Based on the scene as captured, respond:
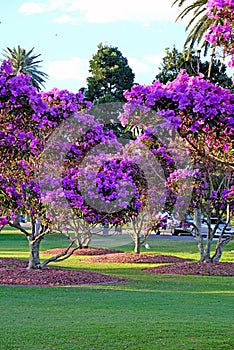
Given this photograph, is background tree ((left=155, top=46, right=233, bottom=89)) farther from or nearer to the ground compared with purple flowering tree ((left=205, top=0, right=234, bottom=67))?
farther from the ground

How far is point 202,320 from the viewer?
443 inches

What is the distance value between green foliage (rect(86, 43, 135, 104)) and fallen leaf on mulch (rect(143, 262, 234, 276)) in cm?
2627

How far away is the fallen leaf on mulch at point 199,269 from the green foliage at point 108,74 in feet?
86.2

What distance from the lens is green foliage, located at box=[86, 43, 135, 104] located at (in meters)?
48.7

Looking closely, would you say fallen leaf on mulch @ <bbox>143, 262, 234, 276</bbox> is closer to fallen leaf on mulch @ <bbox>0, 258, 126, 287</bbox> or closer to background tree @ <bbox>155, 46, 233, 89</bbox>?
fallen leaf on mulch @ <bbox>0, 258, 126, 287</bbox>

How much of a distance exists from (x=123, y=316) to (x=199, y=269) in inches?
445

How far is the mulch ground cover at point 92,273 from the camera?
1856 centimetres

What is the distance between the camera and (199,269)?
22.7 metres

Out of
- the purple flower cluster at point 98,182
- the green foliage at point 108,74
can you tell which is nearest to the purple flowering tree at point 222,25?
A: the purple flower cluster at point 98,182

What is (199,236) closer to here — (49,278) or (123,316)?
(49,278)

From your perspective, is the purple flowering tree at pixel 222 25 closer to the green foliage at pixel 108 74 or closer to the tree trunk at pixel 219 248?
the tree trunk at pixel 219 248

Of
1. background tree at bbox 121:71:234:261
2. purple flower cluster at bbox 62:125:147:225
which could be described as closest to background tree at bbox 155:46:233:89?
purple flower cluster at bbox 62:125:147:225

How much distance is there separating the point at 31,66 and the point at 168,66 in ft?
80.1

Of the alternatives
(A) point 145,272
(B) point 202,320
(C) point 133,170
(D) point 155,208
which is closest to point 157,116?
(B) point 202,320
